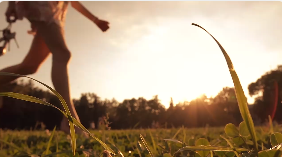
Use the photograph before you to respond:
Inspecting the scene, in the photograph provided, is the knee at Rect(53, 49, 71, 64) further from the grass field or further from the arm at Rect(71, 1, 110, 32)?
the grass field

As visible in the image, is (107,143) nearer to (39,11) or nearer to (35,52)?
(39,11)

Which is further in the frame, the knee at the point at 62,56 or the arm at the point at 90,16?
the arm at the point at 90,16

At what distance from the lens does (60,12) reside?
418cm

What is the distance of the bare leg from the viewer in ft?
11.9

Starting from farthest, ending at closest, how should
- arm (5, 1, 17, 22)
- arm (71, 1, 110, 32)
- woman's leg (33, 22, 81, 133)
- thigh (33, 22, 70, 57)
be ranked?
arm (71, 1, 110, 32)
arm (5, 1, 17, 22)
thigh (33, 22, 70, 57)
woman's leg (33, 22, 81, 133)

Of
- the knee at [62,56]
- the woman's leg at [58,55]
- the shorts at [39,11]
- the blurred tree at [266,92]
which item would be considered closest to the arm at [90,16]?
the shorts at [39,11]

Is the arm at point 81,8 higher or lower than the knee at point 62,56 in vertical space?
higher

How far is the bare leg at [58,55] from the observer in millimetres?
3613

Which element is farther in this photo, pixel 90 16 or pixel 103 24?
pixel 90 16

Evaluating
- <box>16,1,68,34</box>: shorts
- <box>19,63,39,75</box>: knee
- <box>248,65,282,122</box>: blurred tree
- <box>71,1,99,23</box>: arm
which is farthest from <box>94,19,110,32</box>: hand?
<box>248,65,282,122</box>: blurred tree

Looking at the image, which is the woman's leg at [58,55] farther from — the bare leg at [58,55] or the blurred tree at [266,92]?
the blurred tree at [266,92]

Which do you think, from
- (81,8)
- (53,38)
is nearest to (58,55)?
(53,38)

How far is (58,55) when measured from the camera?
3.72m

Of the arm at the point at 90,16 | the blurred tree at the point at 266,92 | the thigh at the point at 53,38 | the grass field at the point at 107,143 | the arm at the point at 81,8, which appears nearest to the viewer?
the grass field at the point at 107,143
